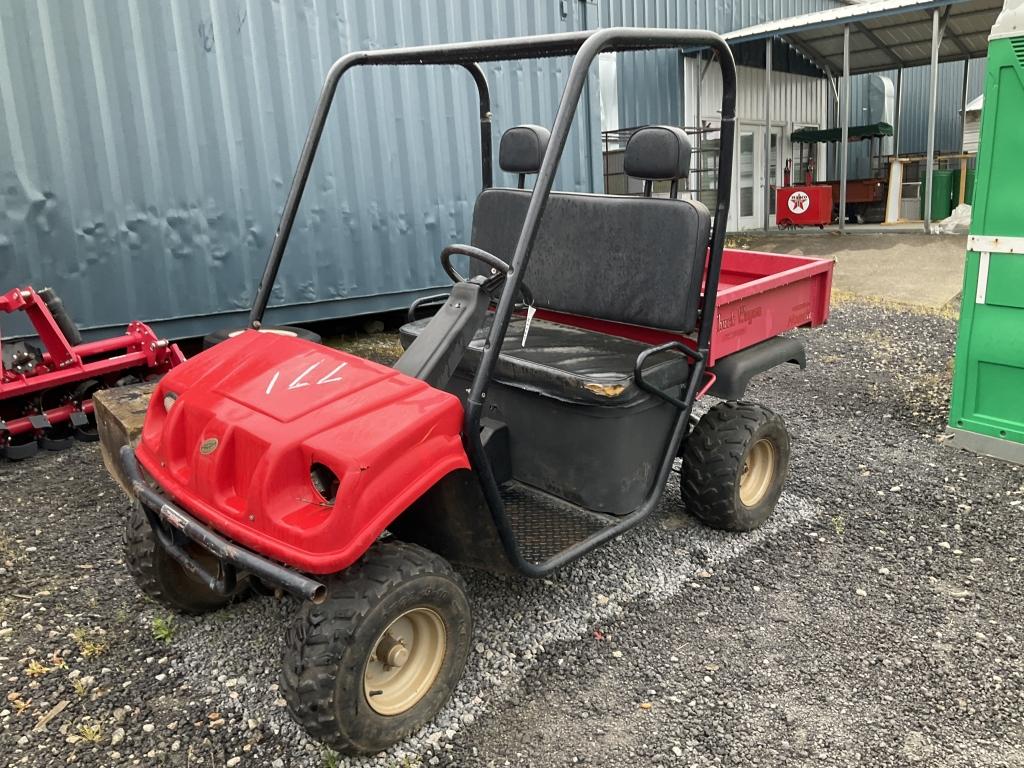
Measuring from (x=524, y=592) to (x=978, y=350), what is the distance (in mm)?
2720

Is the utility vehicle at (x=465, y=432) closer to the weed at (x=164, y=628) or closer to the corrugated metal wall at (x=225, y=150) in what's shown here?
the weed at (x=164, y=628)

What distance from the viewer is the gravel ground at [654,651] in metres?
2.18

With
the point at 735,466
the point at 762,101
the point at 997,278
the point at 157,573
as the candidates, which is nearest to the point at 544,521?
the point at 735,466

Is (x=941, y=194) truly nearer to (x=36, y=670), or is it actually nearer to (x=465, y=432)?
(x=465, y=432)

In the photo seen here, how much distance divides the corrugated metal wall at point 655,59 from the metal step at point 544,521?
10.2 meters

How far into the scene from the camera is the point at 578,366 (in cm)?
278

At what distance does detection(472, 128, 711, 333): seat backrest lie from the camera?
9.19ft

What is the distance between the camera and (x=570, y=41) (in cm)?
215

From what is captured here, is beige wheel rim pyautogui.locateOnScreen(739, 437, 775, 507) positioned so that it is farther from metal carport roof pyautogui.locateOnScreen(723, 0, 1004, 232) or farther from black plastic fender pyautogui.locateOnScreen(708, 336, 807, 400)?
metal carport roof pyautogui.locateOnScreen(723, 0, 1004, 232)

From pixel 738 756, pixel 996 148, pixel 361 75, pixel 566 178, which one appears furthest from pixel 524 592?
pixel 566 178

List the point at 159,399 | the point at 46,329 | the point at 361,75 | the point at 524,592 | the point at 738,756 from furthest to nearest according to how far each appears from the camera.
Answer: the point at 361,75 → the point at 46,329 → the point at 524,592 → the point at 159,399 → the point at 738,756

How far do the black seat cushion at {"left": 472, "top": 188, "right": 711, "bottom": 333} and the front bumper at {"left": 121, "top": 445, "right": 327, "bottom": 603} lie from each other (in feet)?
5.24

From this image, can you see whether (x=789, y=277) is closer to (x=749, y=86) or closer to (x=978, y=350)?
(x=978, y=350)

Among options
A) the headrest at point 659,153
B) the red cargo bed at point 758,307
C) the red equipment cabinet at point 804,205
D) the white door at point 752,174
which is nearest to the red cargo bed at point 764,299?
the red cargo bed at point 758,307
